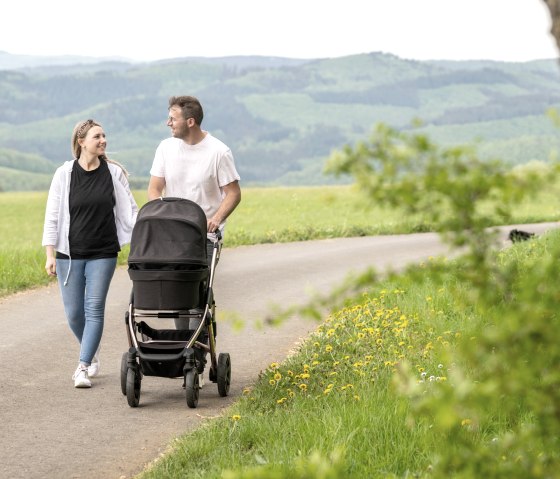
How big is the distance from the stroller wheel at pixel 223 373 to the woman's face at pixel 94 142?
1.88 m

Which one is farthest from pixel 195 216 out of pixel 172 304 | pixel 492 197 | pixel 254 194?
pixel 254 194

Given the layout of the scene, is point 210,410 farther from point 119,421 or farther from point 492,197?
point 492,197

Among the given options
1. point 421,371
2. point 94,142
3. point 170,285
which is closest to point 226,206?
point 170,285

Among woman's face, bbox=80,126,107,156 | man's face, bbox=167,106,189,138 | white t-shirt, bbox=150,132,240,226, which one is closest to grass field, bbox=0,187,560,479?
white t-shirt, bbox=150,132,240,226

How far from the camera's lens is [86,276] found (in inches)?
336

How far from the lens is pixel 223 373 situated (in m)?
7.95

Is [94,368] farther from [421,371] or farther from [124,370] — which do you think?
[421,371]

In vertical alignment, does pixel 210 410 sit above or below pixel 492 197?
below

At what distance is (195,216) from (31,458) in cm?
198

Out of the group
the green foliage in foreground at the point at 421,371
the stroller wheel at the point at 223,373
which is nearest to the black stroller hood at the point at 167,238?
the stroller wheel at the point at 223,373

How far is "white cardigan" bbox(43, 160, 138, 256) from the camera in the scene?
8.50 meters

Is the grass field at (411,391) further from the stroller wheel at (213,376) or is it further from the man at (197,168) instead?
the man at (197,168)

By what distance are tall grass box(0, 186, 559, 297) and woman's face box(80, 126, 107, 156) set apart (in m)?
1.85

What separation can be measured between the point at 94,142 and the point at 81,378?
1825 millimetres
